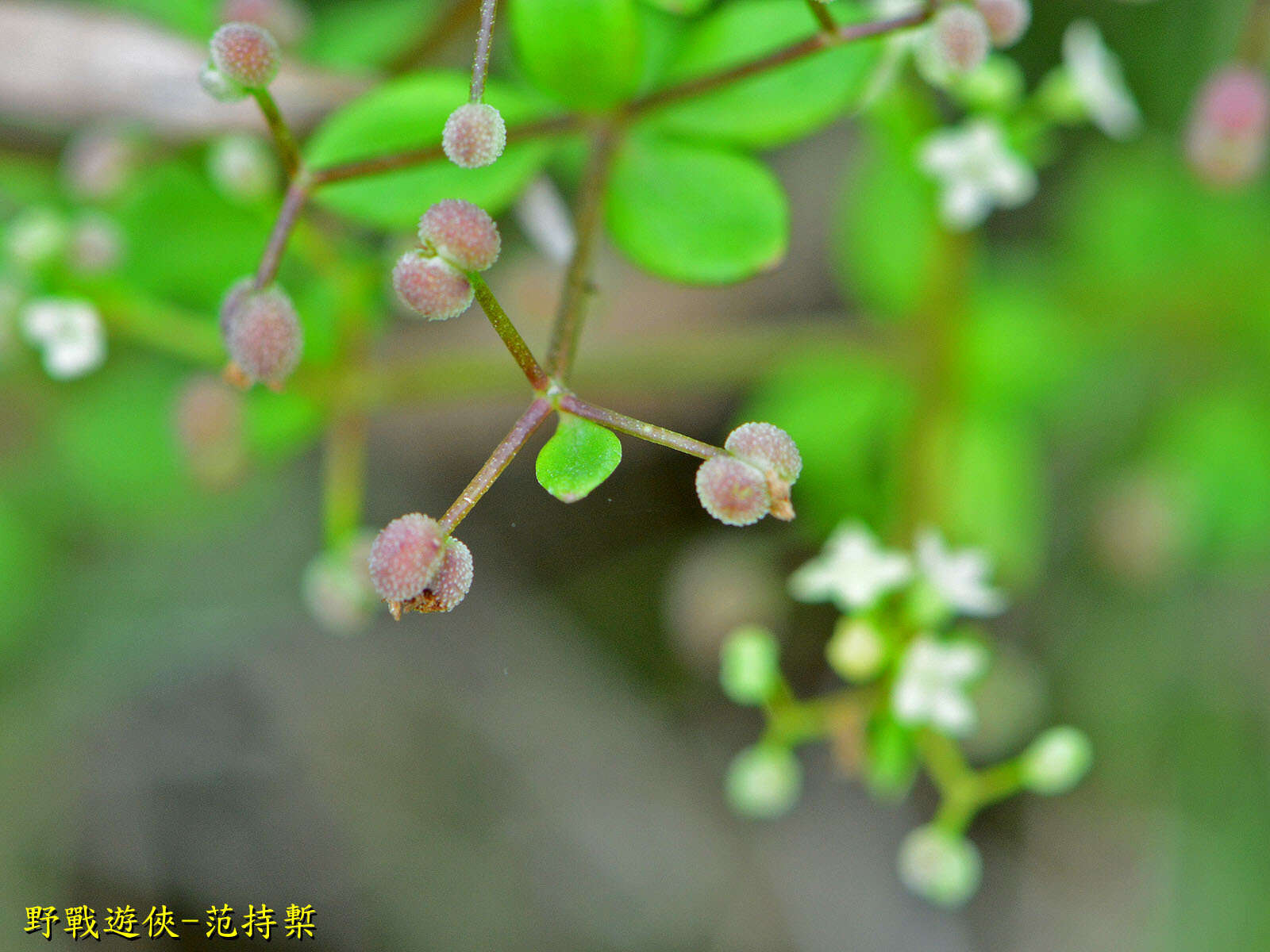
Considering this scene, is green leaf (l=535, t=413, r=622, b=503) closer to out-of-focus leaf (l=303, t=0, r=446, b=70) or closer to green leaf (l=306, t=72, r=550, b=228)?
green leaf (l=306, t=72, r=550, b=228)

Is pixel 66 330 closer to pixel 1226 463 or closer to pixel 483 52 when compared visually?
pixel 483 52

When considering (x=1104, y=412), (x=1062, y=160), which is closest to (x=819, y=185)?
(x=1062, y=160)

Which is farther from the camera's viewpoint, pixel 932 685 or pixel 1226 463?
pixel 1226 463

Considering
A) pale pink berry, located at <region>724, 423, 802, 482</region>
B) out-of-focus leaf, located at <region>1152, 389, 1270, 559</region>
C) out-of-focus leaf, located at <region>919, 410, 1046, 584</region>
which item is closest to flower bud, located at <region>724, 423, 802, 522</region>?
pale pink berry, located at <region>724, 423, 802, 482</region>

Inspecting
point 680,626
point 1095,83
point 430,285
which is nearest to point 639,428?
point 430,285

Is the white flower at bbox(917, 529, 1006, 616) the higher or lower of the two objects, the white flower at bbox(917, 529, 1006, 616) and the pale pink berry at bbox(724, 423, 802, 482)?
the higher

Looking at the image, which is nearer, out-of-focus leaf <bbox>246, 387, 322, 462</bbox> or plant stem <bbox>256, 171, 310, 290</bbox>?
plant stem <bbox>256, 171, 310, 290</bbox>

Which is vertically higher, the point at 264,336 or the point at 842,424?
the point at 842,424

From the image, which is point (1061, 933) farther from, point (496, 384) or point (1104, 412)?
point (496, 384)
